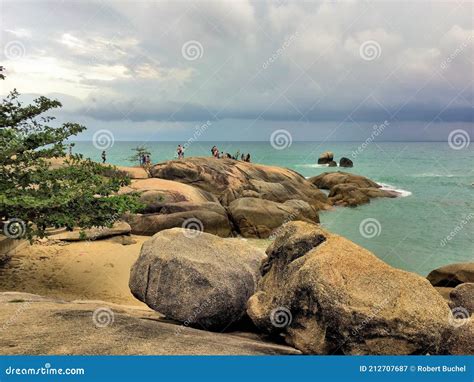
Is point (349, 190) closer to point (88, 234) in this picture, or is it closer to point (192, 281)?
point (88, 234)

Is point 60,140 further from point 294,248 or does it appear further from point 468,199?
point 468,199

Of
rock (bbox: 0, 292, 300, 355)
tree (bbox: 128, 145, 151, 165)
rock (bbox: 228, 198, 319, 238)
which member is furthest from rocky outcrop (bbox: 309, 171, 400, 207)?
rock (bbox: 0, 292, 300, 355)

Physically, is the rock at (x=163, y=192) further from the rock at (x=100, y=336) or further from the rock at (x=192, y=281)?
the rock at (x=100, y=336)

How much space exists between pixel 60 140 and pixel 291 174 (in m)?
32.3

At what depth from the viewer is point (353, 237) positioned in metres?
29.8

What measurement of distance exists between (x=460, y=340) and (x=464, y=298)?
10.6 feet

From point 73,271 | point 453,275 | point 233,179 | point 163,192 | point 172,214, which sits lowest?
point 73,271

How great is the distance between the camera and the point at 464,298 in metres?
10.8

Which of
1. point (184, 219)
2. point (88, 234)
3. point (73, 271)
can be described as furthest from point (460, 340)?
point (184, 219)

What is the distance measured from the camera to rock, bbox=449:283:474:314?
10.6 meters

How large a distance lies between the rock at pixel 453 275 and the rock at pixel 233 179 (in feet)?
56.8

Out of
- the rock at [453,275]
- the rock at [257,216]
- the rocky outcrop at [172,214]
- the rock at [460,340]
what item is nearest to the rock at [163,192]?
the rocky outcrop at [172,214]

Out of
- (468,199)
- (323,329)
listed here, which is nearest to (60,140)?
(323,329)

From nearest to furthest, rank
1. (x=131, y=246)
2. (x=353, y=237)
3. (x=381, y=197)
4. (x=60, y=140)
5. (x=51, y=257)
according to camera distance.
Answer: (x=60, y=140), (x=51, y=257), (x=131, y=246), (x=353, y=237), (x=381, y=197)
